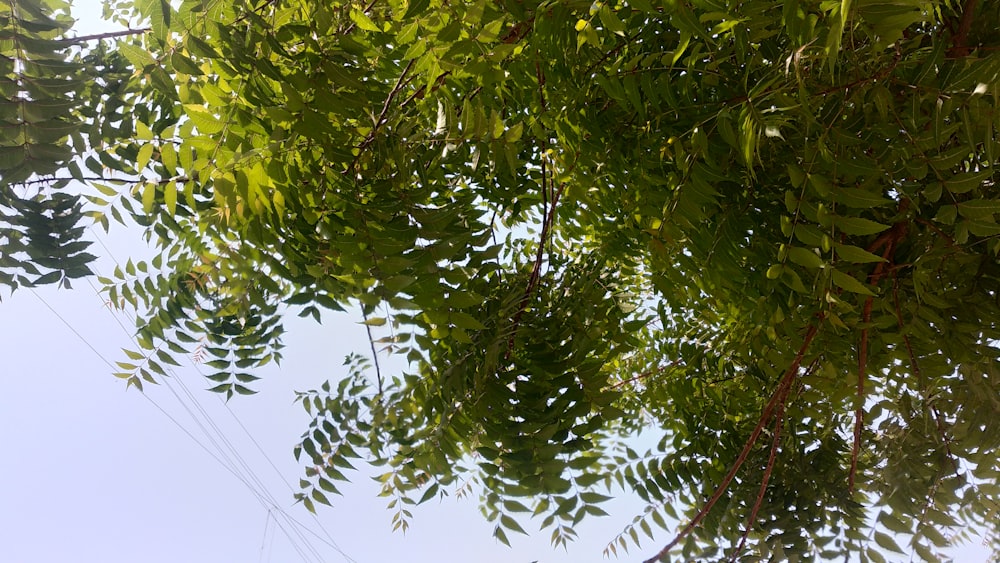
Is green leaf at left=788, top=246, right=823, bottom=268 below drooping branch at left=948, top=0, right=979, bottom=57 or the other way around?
below

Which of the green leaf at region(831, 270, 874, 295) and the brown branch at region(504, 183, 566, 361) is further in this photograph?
the brown branch at region(504, 183, 566, 361)

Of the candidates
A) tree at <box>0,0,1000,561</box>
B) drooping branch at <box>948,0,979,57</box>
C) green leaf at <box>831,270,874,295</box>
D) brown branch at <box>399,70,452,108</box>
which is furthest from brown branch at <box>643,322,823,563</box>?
brown branch at <box>399,70,452,108</box>

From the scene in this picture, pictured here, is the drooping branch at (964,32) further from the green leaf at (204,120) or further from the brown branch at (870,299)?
the green leaf at (204,120)

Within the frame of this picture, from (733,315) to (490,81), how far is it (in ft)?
1.76

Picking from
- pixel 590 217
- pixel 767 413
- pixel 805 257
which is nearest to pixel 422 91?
pixel 590 217

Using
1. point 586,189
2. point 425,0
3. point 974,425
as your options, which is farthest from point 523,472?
point 974,425

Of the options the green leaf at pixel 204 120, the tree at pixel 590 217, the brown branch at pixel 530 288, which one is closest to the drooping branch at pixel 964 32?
the tree at pixel 590 217

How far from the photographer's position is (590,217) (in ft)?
2.76

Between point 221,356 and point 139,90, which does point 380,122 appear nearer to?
point 139,90

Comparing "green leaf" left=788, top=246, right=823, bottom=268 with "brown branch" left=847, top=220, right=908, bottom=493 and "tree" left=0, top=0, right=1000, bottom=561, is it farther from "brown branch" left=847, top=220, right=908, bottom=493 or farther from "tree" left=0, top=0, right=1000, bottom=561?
"brown branch" left=847, top=220, right=908, bottom=493

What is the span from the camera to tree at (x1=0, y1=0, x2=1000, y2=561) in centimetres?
52

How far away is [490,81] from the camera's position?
56 centimetres

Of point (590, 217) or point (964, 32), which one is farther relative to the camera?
point (590, 217)

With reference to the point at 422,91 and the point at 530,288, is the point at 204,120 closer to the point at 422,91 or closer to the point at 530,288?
the point at 422,91
